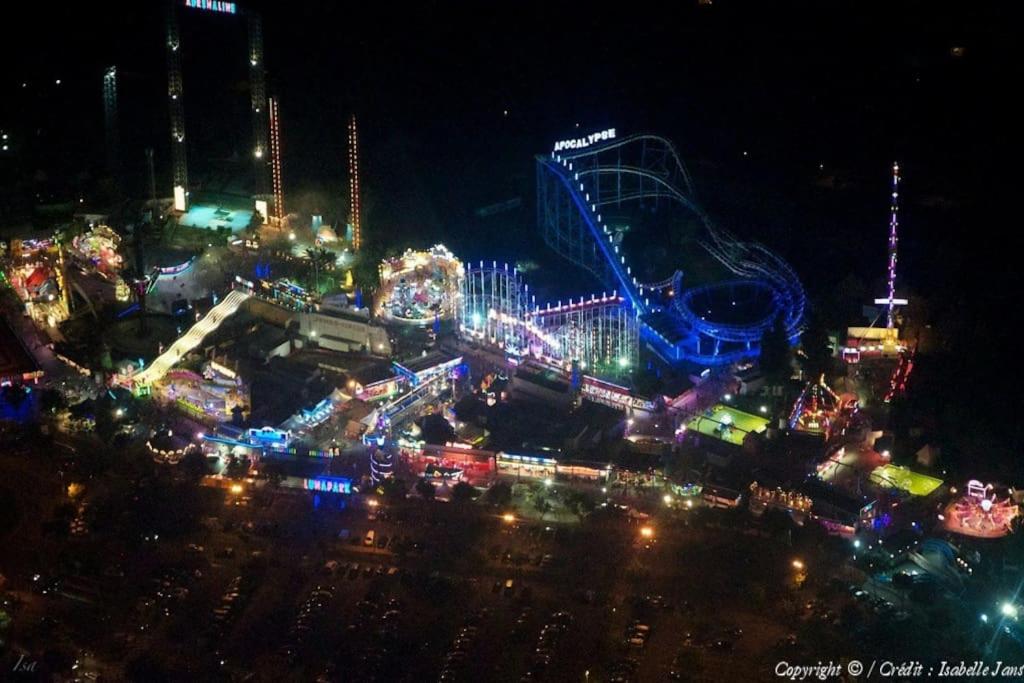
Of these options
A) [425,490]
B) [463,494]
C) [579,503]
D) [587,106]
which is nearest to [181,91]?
[587,106]

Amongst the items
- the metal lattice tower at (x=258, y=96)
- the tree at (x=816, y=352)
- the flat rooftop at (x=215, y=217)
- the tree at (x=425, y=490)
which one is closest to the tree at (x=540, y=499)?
the tree at (x=425, y=490)

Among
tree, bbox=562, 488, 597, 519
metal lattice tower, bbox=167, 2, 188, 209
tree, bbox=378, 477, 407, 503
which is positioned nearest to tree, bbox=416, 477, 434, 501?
tree, bbox=378, 477, 407, 503

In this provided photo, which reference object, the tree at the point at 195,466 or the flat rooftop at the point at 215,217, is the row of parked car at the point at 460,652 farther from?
the flat rooftop at the point at 215,217

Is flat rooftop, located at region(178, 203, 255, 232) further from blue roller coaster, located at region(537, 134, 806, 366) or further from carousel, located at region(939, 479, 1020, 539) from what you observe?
Result: carousel, located at region(939, 479, 1020, 539)

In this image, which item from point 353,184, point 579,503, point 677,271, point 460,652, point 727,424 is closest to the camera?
point 460,652

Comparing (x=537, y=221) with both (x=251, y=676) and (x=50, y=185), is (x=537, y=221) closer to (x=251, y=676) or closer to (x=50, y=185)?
(x=50, y=185)

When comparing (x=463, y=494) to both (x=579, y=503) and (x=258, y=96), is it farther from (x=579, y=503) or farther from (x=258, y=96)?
(x=258, y=96)
